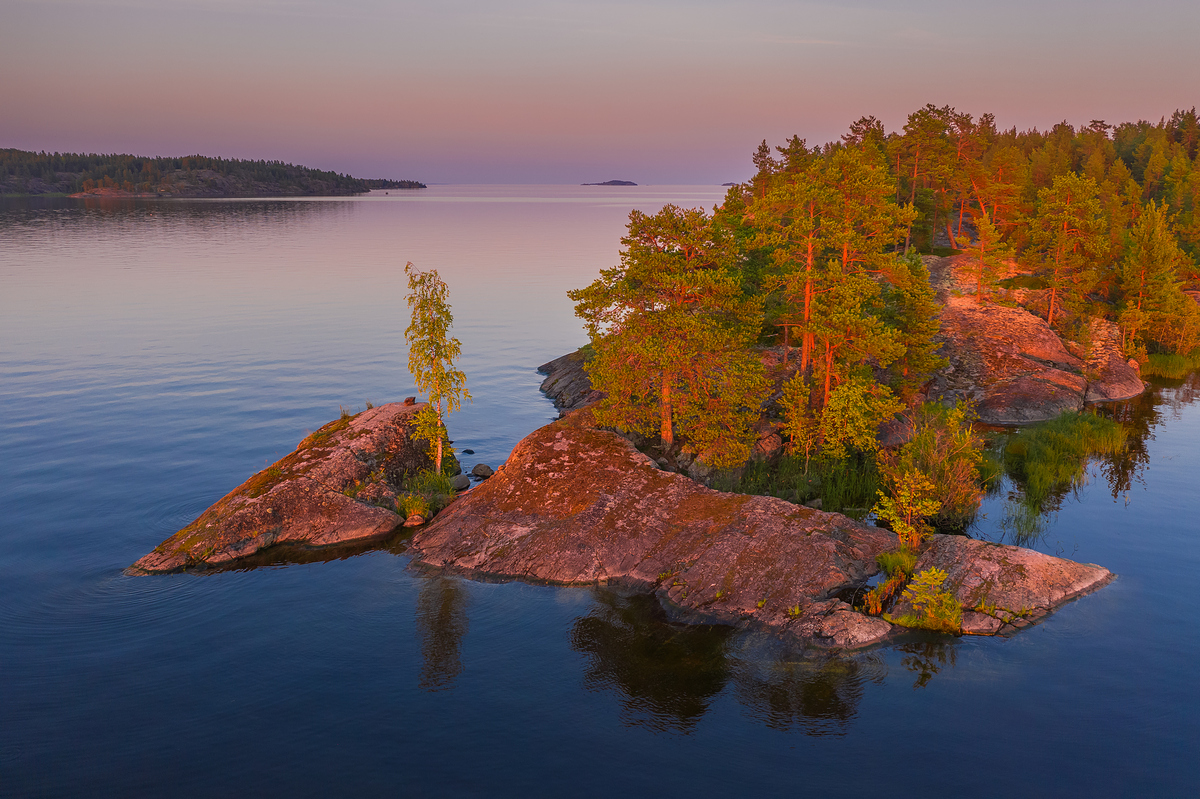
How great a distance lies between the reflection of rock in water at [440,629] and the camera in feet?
70.1

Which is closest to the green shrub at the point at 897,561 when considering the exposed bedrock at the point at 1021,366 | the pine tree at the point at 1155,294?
the exposed bedrock at the point at 1021,366

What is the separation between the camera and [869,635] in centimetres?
2228

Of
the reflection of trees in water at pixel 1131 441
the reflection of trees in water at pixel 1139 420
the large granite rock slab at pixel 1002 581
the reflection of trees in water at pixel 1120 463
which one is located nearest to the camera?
the large granite rock slab at pixel 1002 581

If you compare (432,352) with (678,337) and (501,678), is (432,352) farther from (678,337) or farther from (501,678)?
(501,678)

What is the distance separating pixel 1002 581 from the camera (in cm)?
2400

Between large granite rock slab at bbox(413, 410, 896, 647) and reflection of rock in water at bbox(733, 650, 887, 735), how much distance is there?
1.01m

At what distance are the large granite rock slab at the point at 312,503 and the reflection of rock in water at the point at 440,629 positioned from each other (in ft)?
18.9

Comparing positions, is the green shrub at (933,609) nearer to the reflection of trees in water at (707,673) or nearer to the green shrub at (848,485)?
the reflection of trees in water at (707,673)

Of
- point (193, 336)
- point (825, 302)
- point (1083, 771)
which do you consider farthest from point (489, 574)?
point (193, 336)

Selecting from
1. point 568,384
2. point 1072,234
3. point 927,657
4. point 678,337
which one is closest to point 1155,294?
point 1072,234

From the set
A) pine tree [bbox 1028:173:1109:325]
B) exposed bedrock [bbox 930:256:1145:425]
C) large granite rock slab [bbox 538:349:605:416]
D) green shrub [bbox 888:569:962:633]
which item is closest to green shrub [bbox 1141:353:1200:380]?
exposed bedrock [bbox 930:256:1145:425]

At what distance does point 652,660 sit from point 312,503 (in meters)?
16.6

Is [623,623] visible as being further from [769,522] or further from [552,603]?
[769,522]

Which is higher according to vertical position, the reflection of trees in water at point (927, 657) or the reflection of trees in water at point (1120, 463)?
the reflection of trees in water at point (1120, 463)
